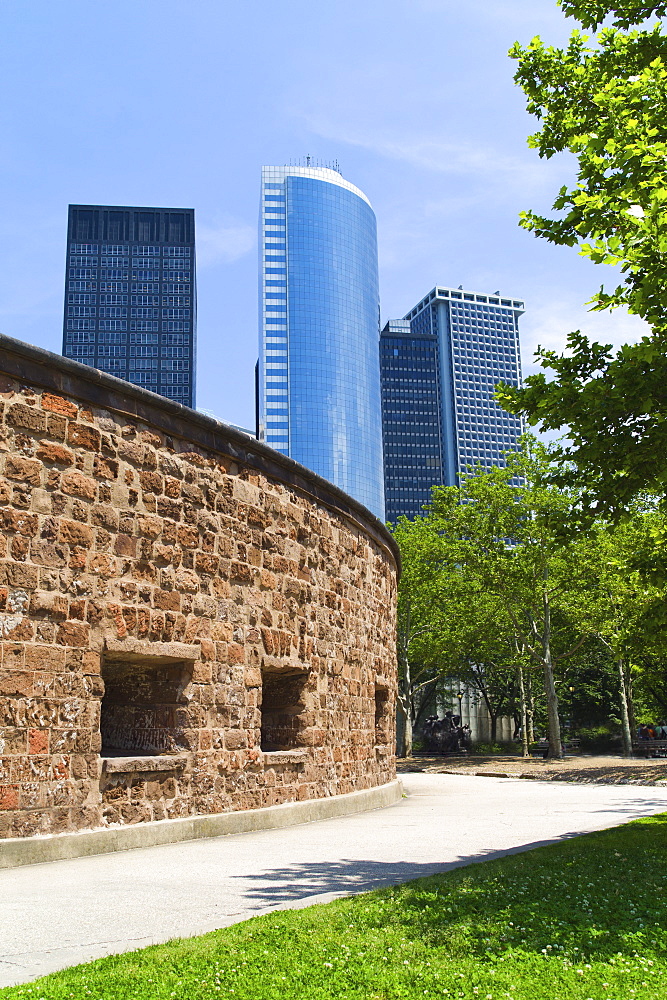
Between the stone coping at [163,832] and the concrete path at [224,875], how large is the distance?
0.43 ft

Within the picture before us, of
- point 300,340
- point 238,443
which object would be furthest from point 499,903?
point 300,340

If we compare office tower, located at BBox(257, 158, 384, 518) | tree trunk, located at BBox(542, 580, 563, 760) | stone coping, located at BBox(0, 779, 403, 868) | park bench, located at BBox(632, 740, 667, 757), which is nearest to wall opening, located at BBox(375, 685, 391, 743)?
stone coping, located at BBox(0, 779, 403, 868)

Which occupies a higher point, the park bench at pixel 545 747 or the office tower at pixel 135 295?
the office tower at pixel 135 295

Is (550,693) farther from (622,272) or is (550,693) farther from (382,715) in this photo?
(622,272)

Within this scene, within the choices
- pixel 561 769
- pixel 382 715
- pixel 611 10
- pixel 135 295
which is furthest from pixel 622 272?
pixel 135 295

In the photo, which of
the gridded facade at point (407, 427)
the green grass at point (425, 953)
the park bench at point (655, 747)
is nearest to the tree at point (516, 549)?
the park bench at point (655, 747)

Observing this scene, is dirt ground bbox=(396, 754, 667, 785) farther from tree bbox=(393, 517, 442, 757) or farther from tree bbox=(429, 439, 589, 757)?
tree bbox=(393, 517, 442, 757)

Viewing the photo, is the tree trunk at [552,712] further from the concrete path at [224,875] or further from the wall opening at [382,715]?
the concrete path at [224,875]

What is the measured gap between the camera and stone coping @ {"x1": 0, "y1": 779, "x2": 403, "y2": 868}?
6.74m

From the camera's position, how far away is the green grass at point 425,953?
3.48 meters

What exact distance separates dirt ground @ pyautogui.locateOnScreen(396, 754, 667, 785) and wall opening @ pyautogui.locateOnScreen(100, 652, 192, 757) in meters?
13.4

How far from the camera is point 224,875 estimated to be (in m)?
6.20

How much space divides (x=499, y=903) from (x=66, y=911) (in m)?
2.42

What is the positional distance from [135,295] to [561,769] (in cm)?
16256
